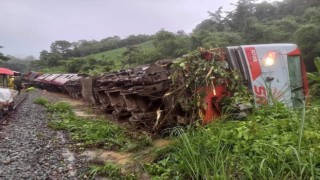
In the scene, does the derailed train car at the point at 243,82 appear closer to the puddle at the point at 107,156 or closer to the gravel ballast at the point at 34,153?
the puddle at the point at 107,156

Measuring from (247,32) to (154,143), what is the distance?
33.5m

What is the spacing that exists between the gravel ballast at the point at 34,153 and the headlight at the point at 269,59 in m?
4.17

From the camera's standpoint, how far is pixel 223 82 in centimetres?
689

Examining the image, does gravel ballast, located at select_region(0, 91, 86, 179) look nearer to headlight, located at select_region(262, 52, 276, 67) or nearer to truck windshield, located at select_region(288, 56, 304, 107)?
headlight, located at select_region(262, 52, 276, 67)

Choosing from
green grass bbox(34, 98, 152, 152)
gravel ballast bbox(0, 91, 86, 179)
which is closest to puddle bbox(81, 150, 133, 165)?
green grass bbox(34, 98, 152, 152)

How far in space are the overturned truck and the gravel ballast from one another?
2147 millimetres

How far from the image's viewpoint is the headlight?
7.19 meters

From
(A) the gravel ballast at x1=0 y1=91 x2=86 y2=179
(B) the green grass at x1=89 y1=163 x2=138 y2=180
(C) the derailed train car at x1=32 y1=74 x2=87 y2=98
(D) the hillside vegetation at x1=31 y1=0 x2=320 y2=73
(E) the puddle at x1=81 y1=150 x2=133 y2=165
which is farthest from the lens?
(D) the hillside vegetation at x1=31 y1=0 x2=320 y2=73

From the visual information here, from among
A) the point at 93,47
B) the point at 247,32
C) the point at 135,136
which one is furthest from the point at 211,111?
the point at 93,47

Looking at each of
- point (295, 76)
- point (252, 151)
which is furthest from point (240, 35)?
point (252, 151)

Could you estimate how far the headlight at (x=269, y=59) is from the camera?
7.19m

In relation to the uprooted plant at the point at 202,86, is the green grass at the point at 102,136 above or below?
below

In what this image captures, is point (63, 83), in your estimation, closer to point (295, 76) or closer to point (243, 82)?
point (295, 76)

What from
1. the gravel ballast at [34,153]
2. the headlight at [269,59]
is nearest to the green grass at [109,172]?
the gravel ballast at [34,153]
